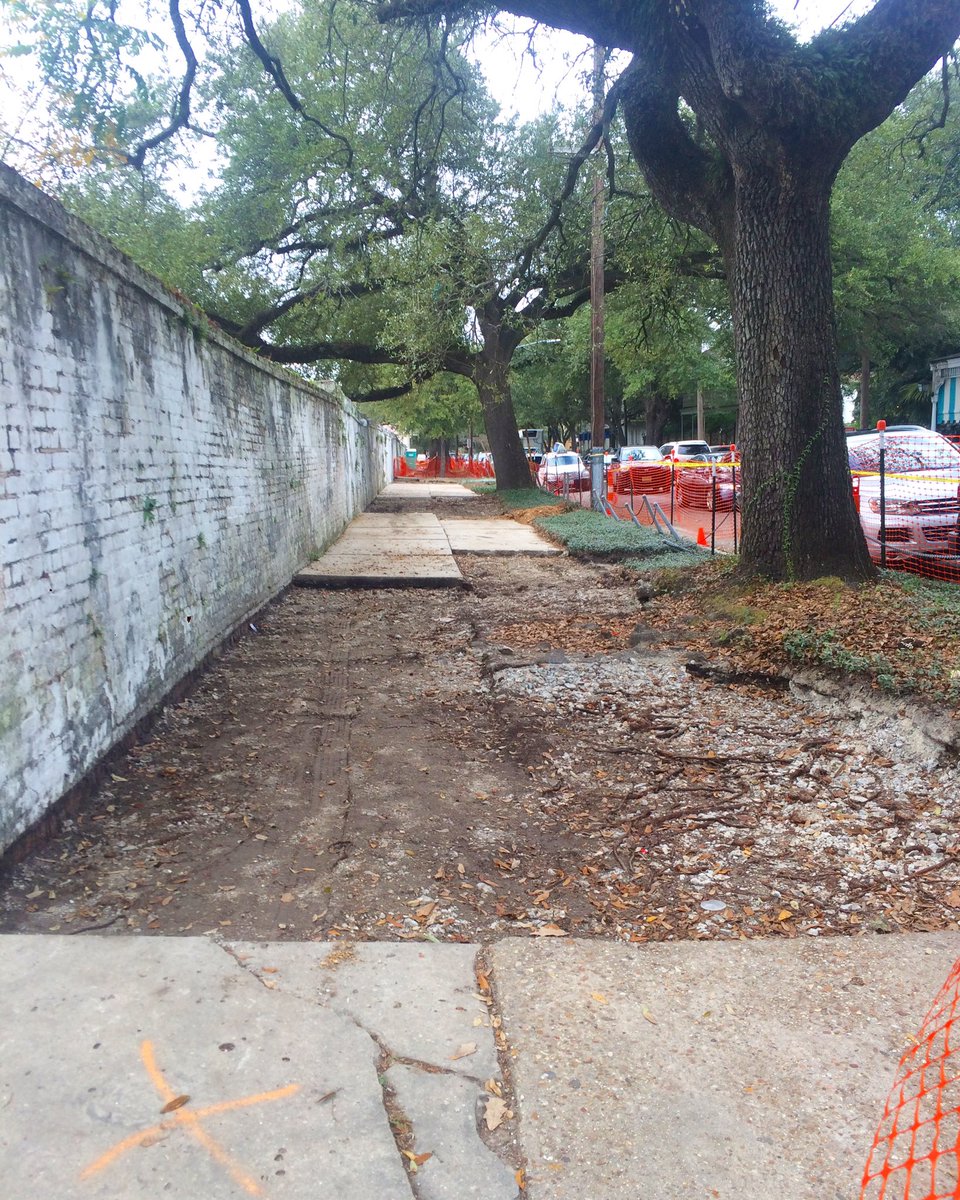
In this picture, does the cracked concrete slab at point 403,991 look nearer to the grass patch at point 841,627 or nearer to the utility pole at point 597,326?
the grass patch at point 841,627

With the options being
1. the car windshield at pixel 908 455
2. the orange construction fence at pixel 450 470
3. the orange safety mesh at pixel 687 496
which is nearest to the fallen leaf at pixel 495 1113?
the car windshield at pixel 908 455

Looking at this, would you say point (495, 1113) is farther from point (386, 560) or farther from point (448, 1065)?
point (386, 560)

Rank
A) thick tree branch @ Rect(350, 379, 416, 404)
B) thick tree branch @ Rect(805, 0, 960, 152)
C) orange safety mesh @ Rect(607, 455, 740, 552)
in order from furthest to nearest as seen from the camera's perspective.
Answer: thick tree branch @ Rect(350, 379, 416, 404) → orange safety mesh @ Rect(607, 455, 740, 552) → thick tree branch @ Rect(805, 0, 960, 152)

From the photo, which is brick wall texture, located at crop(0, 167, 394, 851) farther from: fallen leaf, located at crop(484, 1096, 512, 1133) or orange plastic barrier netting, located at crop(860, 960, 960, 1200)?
orange plastic barrier netting, located at crop(860, 960, 960, 1200)

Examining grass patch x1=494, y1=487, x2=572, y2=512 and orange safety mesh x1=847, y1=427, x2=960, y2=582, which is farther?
grass patch x1=494, y1=487, x2=572, y2=512

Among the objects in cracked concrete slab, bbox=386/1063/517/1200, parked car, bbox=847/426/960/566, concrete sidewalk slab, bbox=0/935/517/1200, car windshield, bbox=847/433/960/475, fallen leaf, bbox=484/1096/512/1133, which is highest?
car windshield, bbox=847/433/960/475

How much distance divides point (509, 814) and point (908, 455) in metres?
11.1

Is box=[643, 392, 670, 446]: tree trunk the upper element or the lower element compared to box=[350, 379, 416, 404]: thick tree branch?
lower

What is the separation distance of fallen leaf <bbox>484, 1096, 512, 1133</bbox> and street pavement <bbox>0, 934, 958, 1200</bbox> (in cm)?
2

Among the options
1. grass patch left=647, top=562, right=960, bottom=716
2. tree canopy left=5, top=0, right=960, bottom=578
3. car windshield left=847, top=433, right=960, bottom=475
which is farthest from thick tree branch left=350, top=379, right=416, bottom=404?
grass patch left=647, top=562, right=960, bottom=716

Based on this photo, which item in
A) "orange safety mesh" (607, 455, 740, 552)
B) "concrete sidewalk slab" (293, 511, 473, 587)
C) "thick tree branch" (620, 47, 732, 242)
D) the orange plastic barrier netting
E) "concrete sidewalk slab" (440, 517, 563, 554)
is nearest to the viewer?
the orange plastic barrier netting

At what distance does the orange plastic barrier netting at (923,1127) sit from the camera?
211 centimetres

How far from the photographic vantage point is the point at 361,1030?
8.81 feet

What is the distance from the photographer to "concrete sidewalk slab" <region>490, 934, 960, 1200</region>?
7.16 ft
